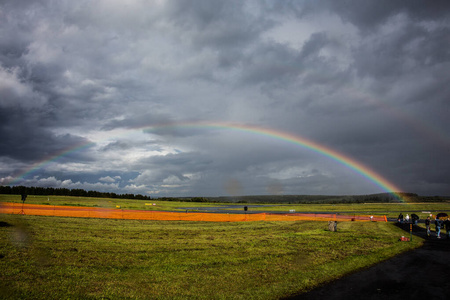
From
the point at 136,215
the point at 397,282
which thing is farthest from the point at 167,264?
the point at 136,215

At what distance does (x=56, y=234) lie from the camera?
842 inches

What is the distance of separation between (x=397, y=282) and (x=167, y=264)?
10625mm

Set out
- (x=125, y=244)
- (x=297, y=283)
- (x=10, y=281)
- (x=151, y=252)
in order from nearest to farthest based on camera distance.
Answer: (x=10, y=281), (x=297, y=283), (x=151, y=252), (x=125, y=244)

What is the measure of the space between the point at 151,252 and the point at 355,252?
13285 mm

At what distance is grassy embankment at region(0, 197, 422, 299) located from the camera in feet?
35.9

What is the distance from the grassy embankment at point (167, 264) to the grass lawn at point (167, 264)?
0.03 metres

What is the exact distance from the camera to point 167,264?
14906 millimetres

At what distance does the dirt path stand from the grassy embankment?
0.82 meters

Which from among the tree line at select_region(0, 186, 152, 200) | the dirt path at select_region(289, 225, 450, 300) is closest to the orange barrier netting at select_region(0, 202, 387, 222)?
the dirt path at select_region(289, 225, 450, 300)

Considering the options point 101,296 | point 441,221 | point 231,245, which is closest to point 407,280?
point 231,245

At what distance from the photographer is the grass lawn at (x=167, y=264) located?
35.8 ft

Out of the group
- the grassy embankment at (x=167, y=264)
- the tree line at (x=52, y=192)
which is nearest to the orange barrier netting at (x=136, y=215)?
the grassy embankment at (x=167, y=264)

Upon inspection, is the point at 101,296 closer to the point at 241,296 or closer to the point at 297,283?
the point at 241,296

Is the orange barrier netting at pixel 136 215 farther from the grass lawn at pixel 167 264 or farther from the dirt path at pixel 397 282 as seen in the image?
the dirt path at pixel 397 282
